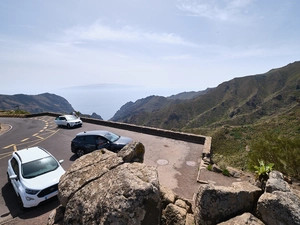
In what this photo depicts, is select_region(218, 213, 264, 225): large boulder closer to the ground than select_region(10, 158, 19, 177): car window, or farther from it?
farther from it

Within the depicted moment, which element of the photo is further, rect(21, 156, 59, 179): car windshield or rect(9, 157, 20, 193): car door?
rect(21, 156, 59, 179): car windshield

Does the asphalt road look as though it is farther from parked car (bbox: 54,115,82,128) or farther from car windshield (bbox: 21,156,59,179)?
car windshield (bbox: 21,156,59,179)

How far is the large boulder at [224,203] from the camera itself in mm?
4332

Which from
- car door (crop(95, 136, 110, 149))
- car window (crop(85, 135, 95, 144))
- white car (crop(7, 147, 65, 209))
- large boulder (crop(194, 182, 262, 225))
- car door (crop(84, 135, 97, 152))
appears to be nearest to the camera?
large boulder (crop(194, 182, 262, 225))

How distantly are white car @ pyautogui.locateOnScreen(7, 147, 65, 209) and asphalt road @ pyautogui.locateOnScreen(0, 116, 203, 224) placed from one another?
586 mm

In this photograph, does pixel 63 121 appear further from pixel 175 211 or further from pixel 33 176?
pixel 175 211

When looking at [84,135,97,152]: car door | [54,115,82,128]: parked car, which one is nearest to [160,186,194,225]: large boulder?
[84,135,97,152]: car door

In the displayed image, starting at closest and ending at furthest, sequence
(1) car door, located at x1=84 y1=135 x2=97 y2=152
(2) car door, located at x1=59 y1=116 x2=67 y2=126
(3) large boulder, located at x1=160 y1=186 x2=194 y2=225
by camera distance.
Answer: (3) large boulder, located at x1=160 y1=186 x2=194 y2=225, (1) car door, located at x1=84 y1=135 x2=97 y2=152, (2) car door, located at x1=59 y1=116 x2=67 y2=126

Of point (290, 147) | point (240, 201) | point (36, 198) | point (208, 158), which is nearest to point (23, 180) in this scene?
point (36, 198)

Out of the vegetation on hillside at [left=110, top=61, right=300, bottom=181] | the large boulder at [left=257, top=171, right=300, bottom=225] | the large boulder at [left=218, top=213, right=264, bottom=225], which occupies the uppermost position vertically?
the large boulder at [left=257, top=171, right=300, bottom=225]

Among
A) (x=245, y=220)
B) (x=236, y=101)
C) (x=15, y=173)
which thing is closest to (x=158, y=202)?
(x=245, y=220)

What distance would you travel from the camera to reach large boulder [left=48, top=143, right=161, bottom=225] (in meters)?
4.35

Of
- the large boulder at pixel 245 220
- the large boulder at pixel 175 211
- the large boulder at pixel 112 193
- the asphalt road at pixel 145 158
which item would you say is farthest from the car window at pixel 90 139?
the large boulder at pixel 245 220

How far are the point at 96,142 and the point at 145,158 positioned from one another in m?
3.74
